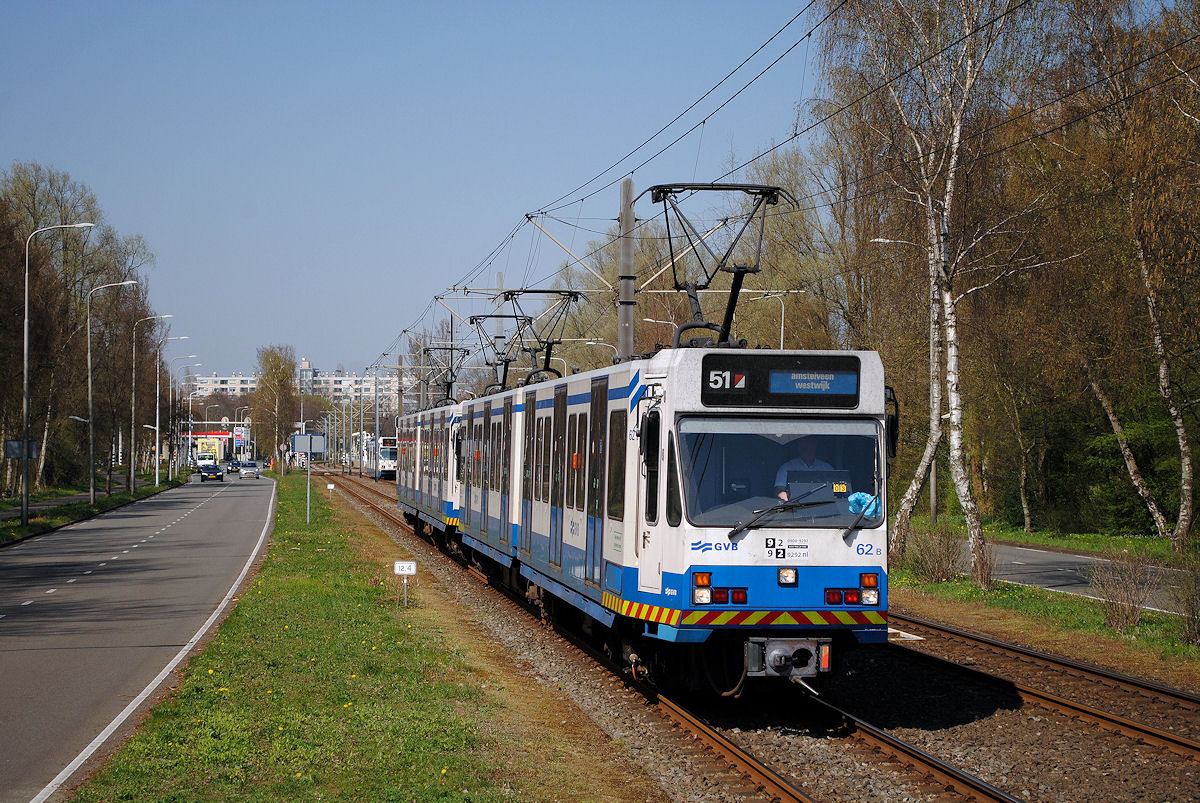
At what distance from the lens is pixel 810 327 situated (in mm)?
39188

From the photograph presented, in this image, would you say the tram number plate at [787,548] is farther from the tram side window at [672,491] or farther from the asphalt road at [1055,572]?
the asphalt road at [1055,572]

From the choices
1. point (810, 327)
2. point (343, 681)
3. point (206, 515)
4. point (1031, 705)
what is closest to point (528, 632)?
point (343, 681)

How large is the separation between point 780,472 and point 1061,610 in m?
9.39

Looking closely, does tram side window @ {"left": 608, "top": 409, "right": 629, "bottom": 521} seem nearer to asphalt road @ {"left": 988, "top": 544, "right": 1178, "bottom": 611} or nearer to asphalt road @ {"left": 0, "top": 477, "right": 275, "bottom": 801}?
asphalt road @ {"left": 0, "top": 477, "right": 275, "bottom": 801}

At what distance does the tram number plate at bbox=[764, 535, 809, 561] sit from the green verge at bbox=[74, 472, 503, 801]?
2893 millimetres

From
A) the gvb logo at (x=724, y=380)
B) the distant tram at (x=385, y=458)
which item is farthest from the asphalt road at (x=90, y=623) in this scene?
the distant tram at (x=385, y=458)

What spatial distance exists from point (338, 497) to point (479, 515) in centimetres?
4020

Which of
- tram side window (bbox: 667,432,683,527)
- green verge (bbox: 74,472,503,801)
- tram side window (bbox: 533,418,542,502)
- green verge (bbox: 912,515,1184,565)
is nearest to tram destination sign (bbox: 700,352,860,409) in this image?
tram side window (bbox: 667,432,683,527)

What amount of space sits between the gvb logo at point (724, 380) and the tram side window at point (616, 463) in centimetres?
135

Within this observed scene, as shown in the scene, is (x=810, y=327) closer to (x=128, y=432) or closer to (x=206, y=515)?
(x=206, y=515)

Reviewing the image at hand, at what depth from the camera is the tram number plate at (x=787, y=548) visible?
1039 centimetres

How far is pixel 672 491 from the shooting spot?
1047 centimetres

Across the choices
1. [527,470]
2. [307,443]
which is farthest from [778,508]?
[307,443]

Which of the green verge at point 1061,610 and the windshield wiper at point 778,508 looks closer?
the windshield wiper at point 778,508
